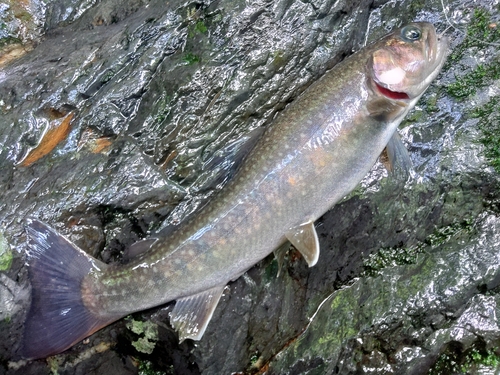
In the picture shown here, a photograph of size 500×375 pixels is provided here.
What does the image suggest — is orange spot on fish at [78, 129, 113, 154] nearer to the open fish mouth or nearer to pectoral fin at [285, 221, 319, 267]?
pectoral fin at [285, 221, 319, 267]

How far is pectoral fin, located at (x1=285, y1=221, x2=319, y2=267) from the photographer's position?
3484 millimetres

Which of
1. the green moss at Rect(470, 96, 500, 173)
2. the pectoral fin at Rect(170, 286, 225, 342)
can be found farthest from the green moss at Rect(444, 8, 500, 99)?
the pectoral fin at Rect(170, 286, 225, 342)

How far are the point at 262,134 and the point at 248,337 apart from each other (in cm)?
149

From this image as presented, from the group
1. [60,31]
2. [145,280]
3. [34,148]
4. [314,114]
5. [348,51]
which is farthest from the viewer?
[60,31]

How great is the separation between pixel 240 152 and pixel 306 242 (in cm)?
79

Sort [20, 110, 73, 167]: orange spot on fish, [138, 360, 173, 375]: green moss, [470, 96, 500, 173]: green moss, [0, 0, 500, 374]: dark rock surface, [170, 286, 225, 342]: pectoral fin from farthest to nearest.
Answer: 1. [470, 96, 500, 173]: green moss
2. [20, 110, 73, 167]: orange spot on fish
3. [0, 0, 500, 374]: dark rock surface
4. [138, 360, 173, 375]: green moss
5. [170, 286, 225, 342]: pectoral fin

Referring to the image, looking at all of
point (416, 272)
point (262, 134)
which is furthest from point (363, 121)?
point (416, 272)

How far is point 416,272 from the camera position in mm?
4242

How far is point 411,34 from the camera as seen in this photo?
3.57m

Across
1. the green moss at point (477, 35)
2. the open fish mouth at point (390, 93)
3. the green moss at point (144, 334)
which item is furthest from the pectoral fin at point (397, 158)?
the green moss at point (144, 334)

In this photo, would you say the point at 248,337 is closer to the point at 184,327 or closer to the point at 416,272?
the point at 184,327

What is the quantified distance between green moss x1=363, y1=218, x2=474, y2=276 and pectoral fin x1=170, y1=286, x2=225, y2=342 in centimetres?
151

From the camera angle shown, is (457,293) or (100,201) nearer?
(100,201)

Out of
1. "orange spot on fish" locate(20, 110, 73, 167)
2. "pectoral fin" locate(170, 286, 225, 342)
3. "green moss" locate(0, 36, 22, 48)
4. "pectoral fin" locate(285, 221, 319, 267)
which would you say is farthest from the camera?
"green moss" locate(0, 36, 22, 48)
